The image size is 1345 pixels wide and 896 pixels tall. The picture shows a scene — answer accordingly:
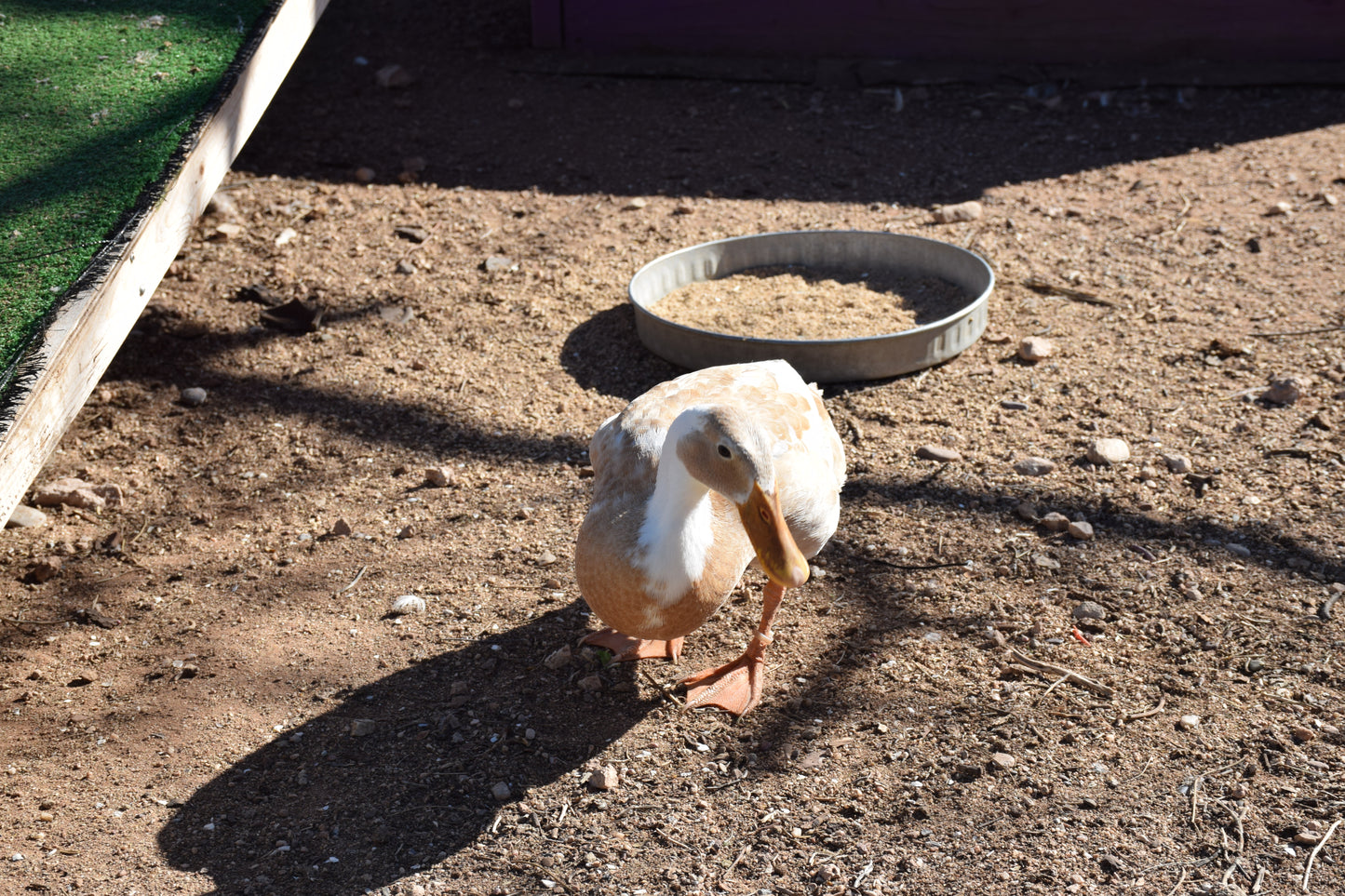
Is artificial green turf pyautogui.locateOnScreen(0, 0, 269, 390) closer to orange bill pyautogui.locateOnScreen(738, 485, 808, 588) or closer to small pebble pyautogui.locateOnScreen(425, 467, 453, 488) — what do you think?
small pebble pyautogui.locateOnScreen(425, 467, 453, 488)

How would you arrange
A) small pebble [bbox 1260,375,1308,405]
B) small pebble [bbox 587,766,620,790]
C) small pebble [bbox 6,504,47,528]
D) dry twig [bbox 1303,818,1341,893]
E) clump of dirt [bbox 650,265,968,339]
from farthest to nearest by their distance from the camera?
clump of dirt [bbox 650,265,968,339] → small pebble [bbox 1260,375,1308,405] → small pebble [bbox 6,504,47,528] → small pebble [bbox 587,766,620,790] → dry twig [bbox 1303,818,1341,893]

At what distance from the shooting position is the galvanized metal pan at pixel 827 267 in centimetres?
428

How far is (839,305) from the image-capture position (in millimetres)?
4805

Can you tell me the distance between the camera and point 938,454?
4.00 metres

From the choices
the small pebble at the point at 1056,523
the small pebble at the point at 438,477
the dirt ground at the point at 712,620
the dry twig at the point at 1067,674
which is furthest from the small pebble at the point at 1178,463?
the small pebble at the point at 438,477

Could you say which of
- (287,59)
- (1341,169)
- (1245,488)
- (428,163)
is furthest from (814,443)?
(1341,169)

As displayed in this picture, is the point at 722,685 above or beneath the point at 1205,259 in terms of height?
beneath

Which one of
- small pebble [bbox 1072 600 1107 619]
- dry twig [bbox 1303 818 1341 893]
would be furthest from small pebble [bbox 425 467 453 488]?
dry twig [bbox 1303 818 1341 893]

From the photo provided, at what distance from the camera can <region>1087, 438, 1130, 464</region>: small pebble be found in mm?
3928

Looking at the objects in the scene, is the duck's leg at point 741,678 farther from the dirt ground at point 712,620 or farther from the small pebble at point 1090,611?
the small pebble at point 1090,611

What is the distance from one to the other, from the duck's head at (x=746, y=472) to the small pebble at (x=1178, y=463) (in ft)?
6.27

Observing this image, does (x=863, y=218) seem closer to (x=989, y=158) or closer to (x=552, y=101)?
(x=989, y=158)

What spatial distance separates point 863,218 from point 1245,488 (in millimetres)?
2435

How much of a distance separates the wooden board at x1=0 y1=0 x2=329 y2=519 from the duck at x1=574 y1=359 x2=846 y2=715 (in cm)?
149
